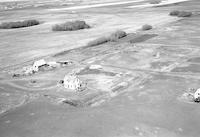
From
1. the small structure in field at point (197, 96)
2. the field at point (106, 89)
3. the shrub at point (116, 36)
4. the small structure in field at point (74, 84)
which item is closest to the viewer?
the field at point (106, 89)

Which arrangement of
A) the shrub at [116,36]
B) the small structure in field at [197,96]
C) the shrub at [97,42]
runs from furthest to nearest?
1. the shrub at [116,36]
2. the shrub at [97,42]
3. the small structure in field at [197,96]

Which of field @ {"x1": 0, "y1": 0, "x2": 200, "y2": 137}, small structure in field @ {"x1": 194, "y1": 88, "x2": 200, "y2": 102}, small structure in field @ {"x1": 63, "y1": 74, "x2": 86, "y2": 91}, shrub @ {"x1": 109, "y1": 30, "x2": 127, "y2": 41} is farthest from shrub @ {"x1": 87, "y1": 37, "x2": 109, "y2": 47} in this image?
small structure in field @ {"x1": 194, "y1": 88, "x2": 200, "y2": 102}

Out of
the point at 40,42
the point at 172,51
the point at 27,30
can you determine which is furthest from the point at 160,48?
the point at 27,30

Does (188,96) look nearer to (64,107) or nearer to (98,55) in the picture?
(64,107)

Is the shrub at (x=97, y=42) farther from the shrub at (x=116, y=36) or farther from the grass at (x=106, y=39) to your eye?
the shrub at (x=116, y=36)

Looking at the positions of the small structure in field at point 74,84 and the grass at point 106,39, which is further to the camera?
the grass at point 106,39

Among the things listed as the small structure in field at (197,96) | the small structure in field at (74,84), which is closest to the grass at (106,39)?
the small structure in field at (74,84)

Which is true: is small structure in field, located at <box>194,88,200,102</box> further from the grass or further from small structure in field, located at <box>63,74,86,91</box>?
the grass

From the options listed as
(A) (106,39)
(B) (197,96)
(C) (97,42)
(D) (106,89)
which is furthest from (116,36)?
(B) (197,96)

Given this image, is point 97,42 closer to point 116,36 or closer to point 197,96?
point 116,36

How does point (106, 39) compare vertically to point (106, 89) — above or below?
above

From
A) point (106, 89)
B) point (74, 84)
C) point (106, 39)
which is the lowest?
point (106, 89)
